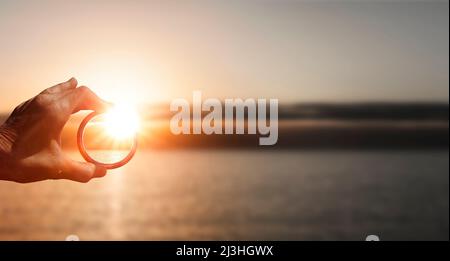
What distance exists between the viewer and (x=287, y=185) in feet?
9.85

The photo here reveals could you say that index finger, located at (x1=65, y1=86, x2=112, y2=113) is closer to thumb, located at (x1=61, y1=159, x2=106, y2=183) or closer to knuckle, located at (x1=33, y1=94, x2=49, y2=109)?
knuckle, located at (x1=33, y1=94, x2=49, y2=109)

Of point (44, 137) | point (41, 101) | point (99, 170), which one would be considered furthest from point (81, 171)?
point (41, 101)

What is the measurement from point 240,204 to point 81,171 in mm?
662

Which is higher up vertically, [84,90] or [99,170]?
[84,90]

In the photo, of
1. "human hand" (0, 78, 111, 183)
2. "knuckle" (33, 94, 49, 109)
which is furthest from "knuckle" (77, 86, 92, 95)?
"knuckle" (33, 94, 49, 109)

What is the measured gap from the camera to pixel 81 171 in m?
2.40

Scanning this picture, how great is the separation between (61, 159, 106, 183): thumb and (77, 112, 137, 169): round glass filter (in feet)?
0.07

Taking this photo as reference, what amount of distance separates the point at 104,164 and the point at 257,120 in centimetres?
61

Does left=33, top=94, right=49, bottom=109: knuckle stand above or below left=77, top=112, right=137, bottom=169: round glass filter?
above

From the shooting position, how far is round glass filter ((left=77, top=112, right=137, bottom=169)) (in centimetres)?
239

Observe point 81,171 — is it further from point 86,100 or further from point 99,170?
point 86,100

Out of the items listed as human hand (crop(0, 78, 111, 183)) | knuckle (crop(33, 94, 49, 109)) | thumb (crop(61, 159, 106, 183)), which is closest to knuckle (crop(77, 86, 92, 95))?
human hand (crop(0, 78, 111, 183))

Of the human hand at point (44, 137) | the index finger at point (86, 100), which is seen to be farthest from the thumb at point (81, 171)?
the index finger at point (86, 100)
